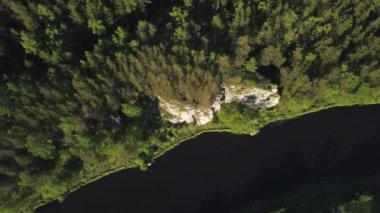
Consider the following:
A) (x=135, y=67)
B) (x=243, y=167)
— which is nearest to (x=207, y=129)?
(x=243, y=167)

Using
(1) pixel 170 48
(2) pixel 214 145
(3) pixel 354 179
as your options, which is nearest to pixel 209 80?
(1) pixel 170 48

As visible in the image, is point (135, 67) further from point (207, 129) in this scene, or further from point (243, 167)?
point (243, 167)

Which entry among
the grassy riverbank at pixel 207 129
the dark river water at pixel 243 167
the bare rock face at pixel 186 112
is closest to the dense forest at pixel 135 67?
the grassy riverbank at pixel 207 129

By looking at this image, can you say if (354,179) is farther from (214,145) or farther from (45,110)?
(45,110)

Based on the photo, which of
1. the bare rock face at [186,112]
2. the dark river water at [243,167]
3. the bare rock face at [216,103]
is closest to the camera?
the bare rock face at [186,112]

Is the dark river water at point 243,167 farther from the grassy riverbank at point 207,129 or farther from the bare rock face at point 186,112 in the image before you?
the bare rock face at point 186,112

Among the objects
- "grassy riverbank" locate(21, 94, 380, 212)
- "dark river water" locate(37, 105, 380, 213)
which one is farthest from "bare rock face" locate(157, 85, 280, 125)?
"dark river water" locate(37, 105, 380, 213)
